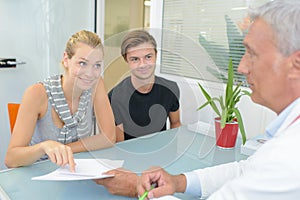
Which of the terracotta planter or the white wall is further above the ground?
the white wall

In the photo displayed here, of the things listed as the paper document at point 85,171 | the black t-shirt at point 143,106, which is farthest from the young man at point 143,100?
the paper document at point 85,171

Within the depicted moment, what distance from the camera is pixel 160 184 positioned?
32.7 inches

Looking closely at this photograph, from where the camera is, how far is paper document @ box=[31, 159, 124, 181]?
0.82 m

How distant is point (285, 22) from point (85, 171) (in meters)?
0.67

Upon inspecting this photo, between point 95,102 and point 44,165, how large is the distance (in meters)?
0.39

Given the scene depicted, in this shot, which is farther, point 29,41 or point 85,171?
point 29,41

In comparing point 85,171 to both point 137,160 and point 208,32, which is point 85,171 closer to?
point 137,160

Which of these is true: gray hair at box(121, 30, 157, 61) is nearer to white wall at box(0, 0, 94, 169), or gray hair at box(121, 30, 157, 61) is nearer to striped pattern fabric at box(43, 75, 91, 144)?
striped pattern fabric at box(43, 75, 91, 144)

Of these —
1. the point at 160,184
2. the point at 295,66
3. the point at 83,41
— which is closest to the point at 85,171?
the point at 160,184

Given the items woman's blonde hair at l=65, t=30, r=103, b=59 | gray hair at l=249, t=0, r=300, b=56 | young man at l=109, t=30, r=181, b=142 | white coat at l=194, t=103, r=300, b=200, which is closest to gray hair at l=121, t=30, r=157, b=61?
young man at l=109, t=30, r=181, b=142

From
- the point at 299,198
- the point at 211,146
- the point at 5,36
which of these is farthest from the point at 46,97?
the point at 5,36

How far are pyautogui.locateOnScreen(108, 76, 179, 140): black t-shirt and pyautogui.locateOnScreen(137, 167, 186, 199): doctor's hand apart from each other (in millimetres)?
437

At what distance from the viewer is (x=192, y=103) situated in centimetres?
Answer: 132

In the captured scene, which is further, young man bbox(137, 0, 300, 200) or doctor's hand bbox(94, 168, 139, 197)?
doctor's hand bbox(94, 168, 139, 197)
